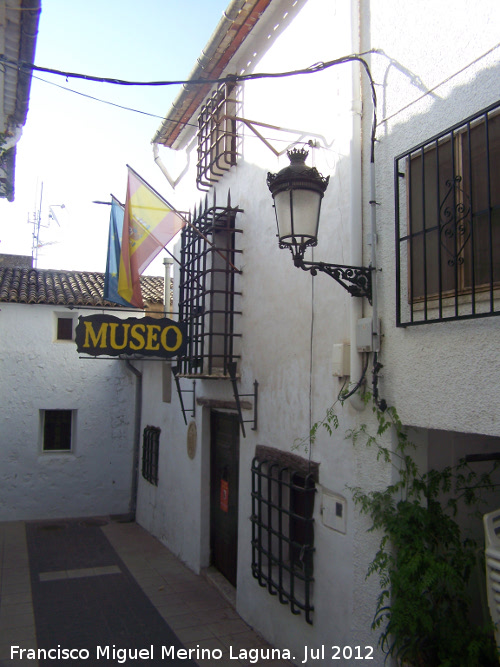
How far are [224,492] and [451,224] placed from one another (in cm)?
494

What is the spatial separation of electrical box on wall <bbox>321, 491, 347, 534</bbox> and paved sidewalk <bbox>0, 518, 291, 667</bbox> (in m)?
1.62

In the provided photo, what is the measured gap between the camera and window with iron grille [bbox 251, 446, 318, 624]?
15.9 feet

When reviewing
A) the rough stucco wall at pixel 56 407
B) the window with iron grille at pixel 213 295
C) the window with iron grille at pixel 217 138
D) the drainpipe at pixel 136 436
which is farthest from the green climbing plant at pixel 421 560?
the rough stucco wall at pixel 56 407

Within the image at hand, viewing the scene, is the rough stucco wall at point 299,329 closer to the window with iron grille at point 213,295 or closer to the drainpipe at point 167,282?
the window with iron grille at point 213,295

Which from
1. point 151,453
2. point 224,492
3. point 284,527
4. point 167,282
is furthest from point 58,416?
point 284,527

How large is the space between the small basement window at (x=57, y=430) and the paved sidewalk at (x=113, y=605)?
2550 mm

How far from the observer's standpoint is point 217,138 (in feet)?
23.8

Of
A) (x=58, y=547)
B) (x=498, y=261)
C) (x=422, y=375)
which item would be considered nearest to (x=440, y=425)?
(x=422, y=375)

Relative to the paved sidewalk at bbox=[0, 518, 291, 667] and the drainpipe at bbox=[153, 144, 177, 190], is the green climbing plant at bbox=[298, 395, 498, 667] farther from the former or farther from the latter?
the drainpipe at bbox=[153, 144, 177, 190]

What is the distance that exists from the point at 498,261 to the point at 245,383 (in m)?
3.63

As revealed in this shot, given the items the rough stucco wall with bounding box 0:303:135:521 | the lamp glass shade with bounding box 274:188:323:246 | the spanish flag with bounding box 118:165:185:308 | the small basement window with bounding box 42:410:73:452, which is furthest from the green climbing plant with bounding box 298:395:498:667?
the small basement window with bounding box 42:410:73:452

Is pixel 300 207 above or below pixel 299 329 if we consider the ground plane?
above

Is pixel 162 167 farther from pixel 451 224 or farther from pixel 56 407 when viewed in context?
pixel 451 224

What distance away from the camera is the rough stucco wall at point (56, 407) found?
38.9 feet
